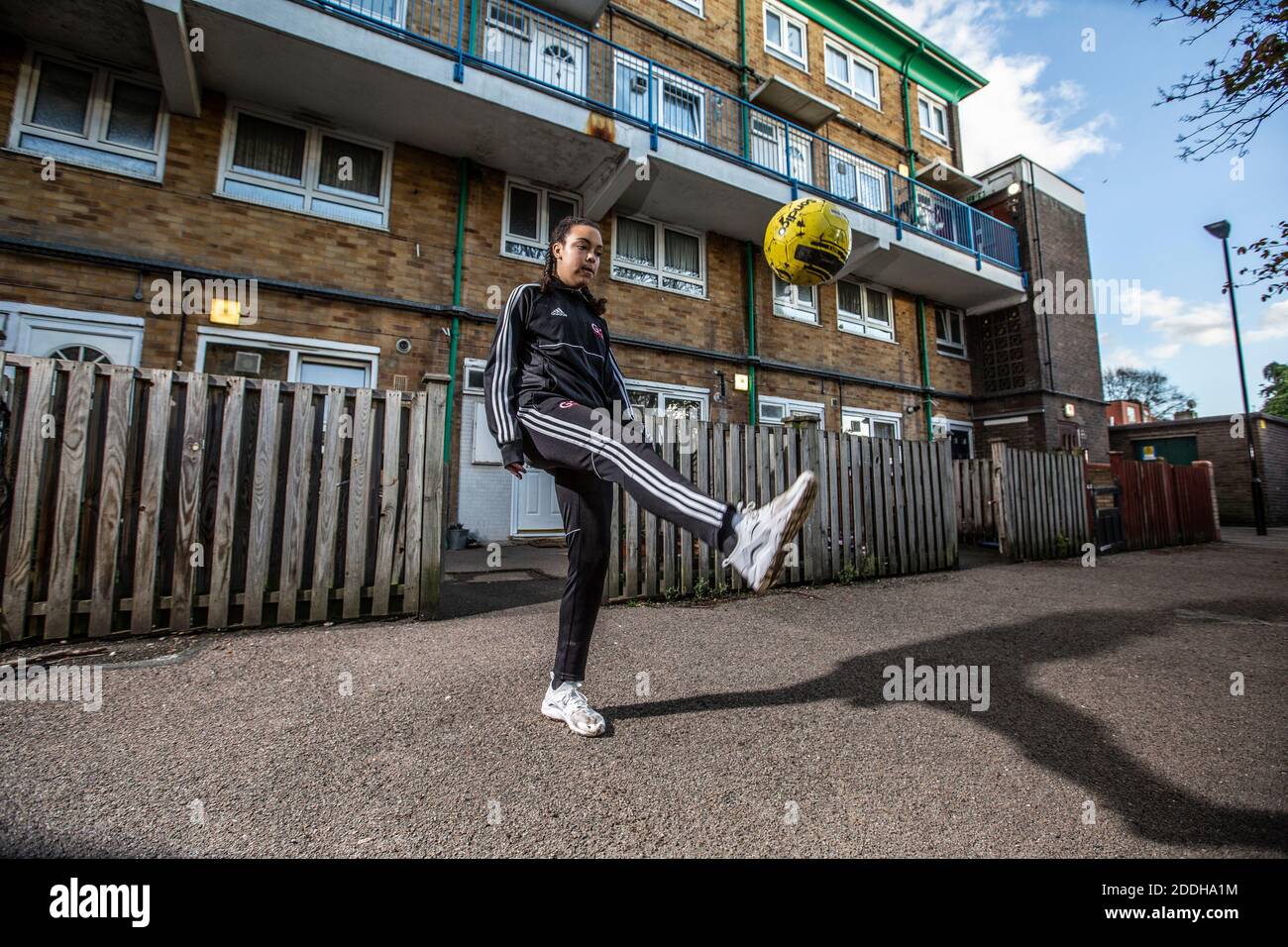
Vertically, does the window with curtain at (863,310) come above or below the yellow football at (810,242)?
above

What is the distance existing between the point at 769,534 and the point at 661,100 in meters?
11.8

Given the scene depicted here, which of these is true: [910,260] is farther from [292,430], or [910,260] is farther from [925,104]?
[292,430]

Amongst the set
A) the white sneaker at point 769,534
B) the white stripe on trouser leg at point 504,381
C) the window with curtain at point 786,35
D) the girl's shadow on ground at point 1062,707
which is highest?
the window with curtain at point 786,35

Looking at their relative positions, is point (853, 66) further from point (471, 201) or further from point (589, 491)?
point (589, 491)

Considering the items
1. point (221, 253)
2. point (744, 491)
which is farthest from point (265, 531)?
point (221, 253)

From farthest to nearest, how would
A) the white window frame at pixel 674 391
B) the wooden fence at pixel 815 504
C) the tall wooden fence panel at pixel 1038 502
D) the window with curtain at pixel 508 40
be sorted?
the white window frame at pixel 674 391 → the window with curtain at pixel 508 40 → the tall wooden fence panel at pixel 1038 502 → the wooden fence at pixel 815 504

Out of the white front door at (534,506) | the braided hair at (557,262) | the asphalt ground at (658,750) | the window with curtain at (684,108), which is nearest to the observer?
the asphalt ground at (658,750)

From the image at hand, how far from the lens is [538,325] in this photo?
246 cm

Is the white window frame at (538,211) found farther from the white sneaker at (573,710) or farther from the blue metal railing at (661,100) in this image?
the white sneaker at (573,710)

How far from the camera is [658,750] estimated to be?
6.64 ft

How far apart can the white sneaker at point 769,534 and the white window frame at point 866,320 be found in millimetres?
11875

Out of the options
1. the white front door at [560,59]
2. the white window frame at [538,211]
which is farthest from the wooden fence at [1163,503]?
the white front door at [560,59]

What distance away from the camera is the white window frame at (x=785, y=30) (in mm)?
12570

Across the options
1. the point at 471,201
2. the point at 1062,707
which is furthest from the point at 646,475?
the point at 471,201
